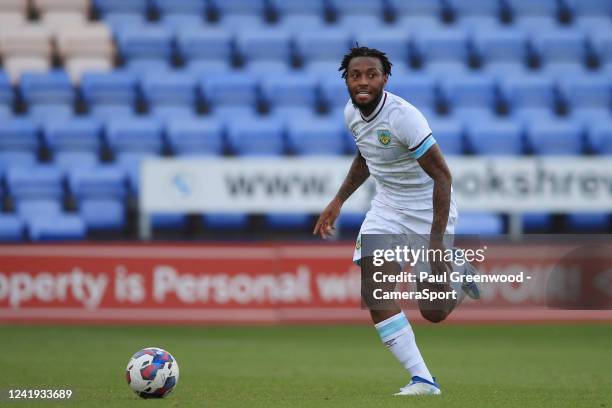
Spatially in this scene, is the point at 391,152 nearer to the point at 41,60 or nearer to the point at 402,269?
the point at 402,269

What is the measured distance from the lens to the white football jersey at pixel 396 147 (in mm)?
6816

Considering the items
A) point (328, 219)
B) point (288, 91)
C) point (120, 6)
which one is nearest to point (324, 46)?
point (288, 91)

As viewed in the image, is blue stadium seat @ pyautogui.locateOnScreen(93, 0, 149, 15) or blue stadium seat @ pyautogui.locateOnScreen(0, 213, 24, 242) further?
blue stadium seat @ pyautogui.locateOnScreen(93, 0, 149, 15)

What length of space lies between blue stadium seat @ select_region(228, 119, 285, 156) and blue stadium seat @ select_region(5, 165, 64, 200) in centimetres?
265

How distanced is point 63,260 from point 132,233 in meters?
2.10

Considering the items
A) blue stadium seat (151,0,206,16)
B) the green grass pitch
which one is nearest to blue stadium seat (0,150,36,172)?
the green grass pitch

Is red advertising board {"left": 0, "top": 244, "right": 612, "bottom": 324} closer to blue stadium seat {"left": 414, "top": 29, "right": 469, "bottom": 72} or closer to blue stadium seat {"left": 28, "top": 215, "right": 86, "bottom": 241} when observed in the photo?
blue stadium seat {"left": 28, "top": 215, "right": 86, "bottom": 241}

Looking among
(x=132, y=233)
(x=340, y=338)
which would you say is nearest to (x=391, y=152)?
(x=340, y=338)

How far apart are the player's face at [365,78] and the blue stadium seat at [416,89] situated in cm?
1013

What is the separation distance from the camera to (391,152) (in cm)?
705

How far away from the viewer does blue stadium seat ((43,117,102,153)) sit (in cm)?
1634

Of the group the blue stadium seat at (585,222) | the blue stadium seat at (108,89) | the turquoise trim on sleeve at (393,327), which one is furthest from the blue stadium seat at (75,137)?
the turquoise trim on sleeve at (393,327)

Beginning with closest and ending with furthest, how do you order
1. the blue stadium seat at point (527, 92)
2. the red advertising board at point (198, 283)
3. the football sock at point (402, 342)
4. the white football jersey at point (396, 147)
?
the white football jersey at point (396, 147) → the football sock at point (402, 342) → the red advertising board at point (198, 283) → the blue stadium seat at point (527, 92)

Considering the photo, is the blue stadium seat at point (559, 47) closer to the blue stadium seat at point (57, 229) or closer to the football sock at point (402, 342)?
the blue stadium seat at point (57, 229)
